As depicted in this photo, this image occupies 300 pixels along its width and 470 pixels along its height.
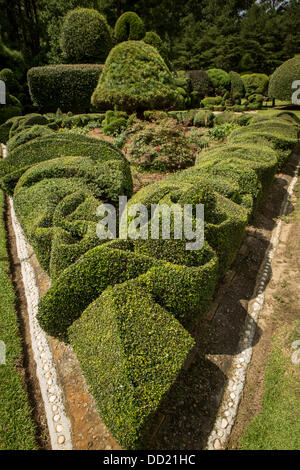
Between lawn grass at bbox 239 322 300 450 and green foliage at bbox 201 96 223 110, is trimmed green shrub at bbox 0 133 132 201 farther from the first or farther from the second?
green foliage at bbox 201 96 223 110

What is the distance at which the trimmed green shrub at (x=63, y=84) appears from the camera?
18938mm

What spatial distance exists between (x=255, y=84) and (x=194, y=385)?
2756cm

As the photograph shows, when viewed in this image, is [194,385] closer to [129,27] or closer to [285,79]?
[129,27]

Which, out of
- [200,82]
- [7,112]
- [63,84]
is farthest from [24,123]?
[200,82]

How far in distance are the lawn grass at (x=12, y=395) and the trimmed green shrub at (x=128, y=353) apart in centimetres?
93

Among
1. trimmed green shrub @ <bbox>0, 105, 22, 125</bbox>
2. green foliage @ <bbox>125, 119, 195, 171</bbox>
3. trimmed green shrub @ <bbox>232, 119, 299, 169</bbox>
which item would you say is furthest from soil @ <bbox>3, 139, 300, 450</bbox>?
trimmed green shrub @ <bbox>0, 105, 22, 125</bbox>

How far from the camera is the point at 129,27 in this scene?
581 inches

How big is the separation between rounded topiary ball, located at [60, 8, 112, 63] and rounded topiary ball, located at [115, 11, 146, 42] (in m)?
5.95

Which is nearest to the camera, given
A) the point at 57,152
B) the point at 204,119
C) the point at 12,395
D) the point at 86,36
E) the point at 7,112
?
the point at 12,395

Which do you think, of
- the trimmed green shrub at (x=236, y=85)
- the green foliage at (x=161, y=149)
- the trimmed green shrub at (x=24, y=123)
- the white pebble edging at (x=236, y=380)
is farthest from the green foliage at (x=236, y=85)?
the white pebble edging at (x=236, y=380)

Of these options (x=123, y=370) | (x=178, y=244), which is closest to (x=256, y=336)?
(x=178, y=244)

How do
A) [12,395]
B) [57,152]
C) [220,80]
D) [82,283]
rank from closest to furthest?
[82,283]
[12,395]
[57,152]
[220,80]

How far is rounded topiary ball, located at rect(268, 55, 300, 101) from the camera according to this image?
19.9 m

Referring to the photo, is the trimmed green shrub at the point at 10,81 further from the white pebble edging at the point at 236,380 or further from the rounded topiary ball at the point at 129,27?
the white pebble edging at the point at 236,380
